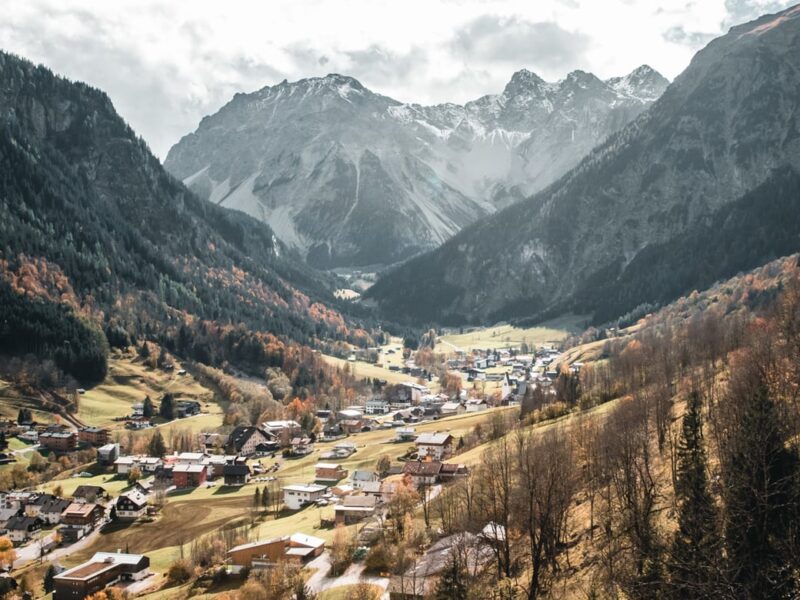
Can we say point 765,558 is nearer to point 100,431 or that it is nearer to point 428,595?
point 428,595

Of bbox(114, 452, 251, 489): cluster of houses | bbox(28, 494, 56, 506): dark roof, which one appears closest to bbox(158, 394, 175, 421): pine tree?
bbox(114, 452, 251, 489): cluster of houses

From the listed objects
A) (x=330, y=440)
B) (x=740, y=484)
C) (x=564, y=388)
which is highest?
(x=740, y=484)

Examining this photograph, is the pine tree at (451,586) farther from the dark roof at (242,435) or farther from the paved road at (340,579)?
the dark roof at (242,435)

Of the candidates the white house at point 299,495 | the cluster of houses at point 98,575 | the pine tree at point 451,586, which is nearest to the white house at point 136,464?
the white house at point 299,495

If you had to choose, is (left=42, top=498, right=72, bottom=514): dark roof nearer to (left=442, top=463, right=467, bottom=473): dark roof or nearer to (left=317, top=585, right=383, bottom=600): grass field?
(left=442, top=463, right=467, bottom=473): dark roof

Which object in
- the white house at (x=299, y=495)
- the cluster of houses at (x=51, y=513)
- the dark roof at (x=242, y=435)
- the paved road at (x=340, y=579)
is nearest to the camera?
the paved road at (x=340, y=579)

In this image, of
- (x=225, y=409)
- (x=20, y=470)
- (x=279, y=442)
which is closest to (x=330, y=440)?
(x=279, y=442)

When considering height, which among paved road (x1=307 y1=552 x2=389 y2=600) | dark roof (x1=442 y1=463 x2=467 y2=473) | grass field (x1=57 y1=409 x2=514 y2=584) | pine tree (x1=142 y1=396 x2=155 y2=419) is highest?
pine tree (x1=142 y1=396 x2=155 y2=419)
